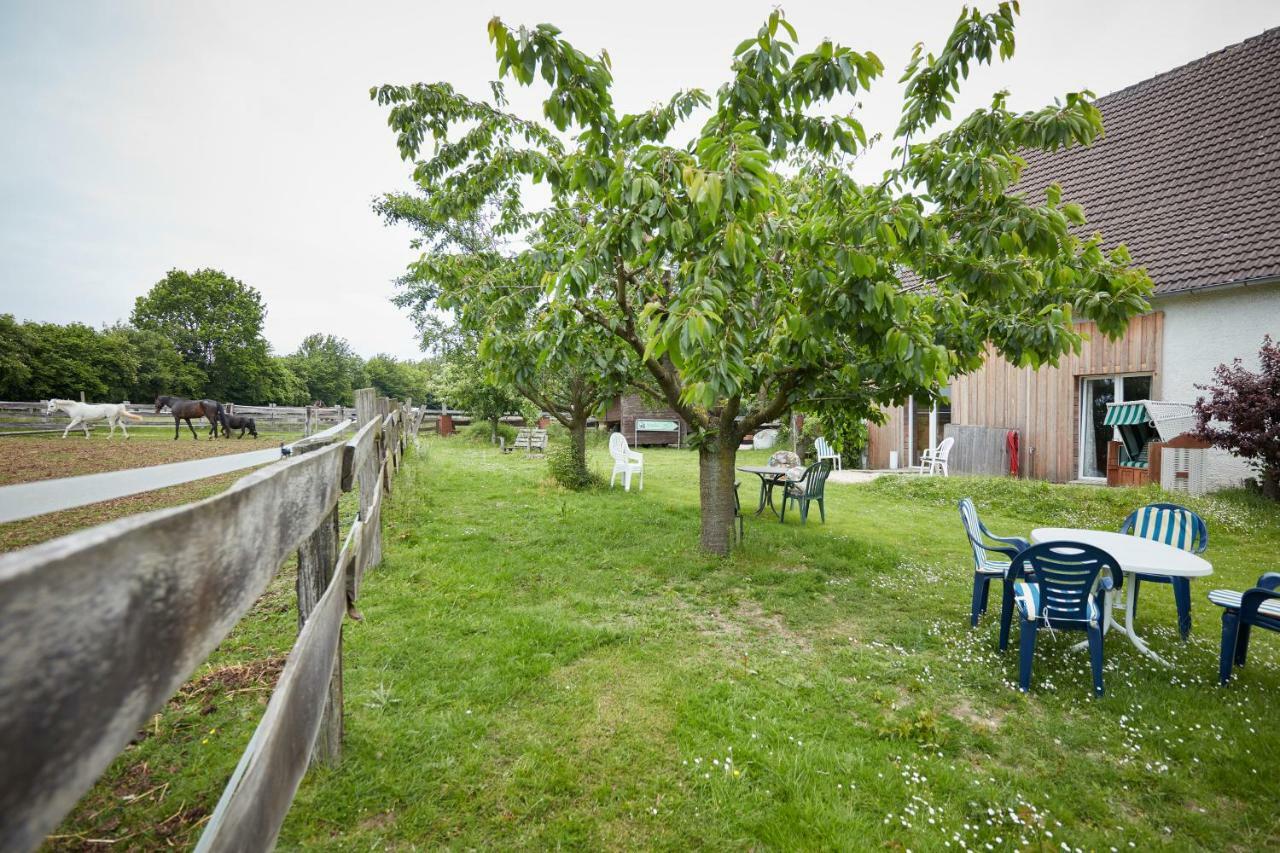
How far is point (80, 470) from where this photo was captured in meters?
7.22

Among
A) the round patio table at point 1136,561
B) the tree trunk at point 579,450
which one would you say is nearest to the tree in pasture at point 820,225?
the round patio table at point 1136,561

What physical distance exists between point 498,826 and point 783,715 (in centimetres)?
181

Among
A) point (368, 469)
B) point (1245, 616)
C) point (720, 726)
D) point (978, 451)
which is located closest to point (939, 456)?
point (978, 451)

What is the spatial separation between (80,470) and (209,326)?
1719 inches

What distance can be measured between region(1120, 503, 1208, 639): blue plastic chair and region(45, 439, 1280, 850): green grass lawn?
280mm

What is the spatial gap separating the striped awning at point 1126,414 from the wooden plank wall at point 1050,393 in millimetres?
620

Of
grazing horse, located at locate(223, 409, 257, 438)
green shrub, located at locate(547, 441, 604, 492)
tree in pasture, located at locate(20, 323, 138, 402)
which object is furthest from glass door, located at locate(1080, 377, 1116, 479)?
tree in pasture, located at locate(20, 323, 138, 402)

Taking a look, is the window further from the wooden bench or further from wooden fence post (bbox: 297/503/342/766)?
the wooden bench

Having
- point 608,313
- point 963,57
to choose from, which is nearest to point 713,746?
point 608,313

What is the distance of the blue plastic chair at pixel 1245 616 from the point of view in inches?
142

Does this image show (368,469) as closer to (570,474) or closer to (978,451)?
(570,474)

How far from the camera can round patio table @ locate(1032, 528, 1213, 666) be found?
3961 millimetres

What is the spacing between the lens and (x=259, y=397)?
1694 inches

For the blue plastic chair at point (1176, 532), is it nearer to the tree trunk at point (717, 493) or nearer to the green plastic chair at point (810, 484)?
the green plastic chair at point (810, 484)
